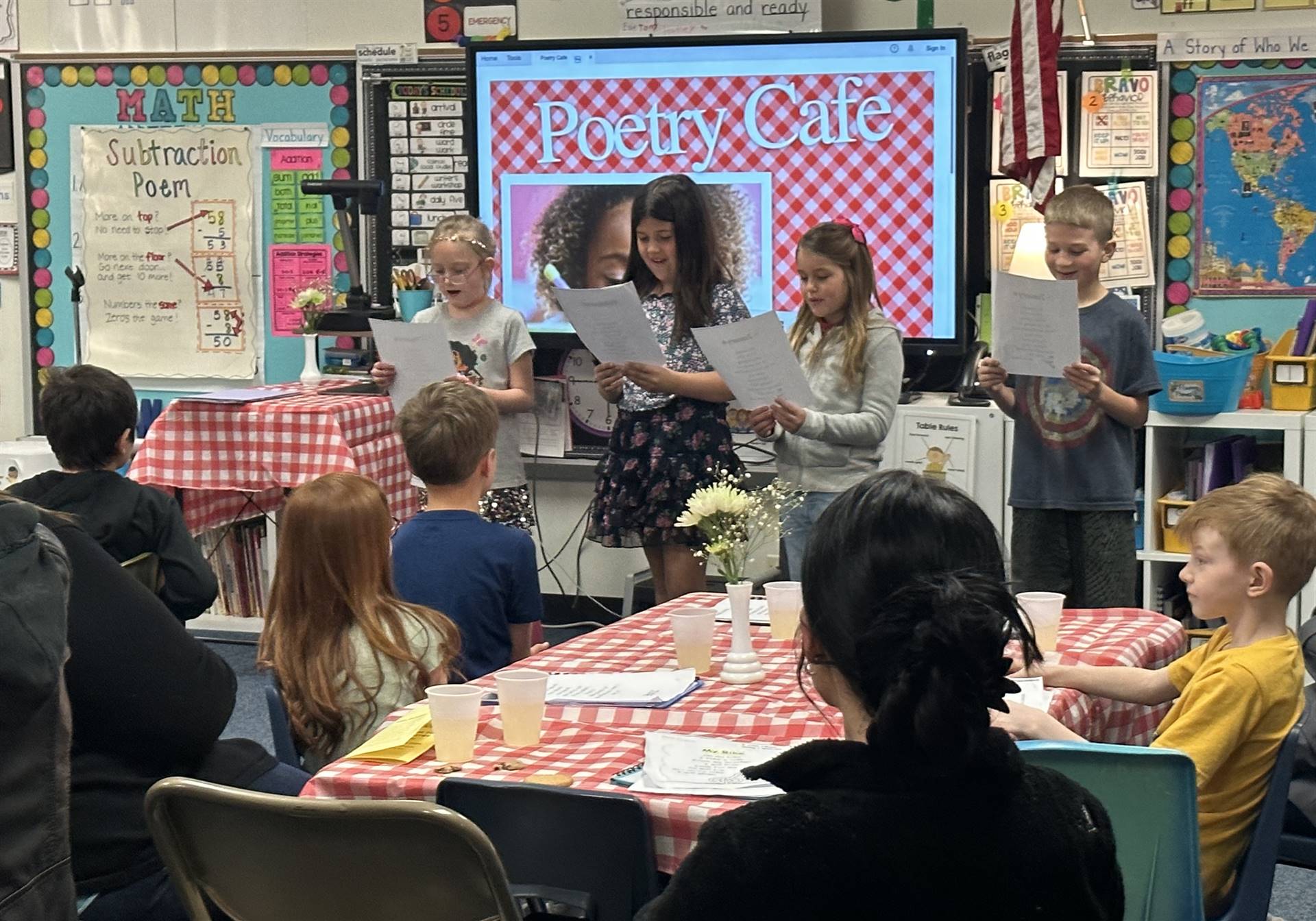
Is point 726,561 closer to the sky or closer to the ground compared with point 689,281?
closer to the ground

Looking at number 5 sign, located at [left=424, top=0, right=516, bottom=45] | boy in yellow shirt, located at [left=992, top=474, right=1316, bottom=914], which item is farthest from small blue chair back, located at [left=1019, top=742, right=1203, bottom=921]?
number 5 sign, located at [left=424, top=0, right=516, bottom=45]

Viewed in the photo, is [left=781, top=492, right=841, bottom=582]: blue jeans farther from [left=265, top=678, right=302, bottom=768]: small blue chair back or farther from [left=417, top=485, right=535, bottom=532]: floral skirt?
[left=265, top=678, right=302, bottom=768]: small blue chair back

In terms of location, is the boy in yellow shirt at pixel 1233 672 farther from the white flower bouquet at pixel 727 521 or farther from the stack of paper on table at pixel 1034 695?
the white flower bouquet at pixel 727 521

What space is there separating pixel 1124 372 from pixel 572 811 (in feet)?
7.27

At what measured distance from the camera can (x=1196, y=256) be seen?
4.89 meters

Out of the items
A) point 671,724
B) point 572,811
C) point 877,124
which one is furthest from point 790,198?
point 572,811

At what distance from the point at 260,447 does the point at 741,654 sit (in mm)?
2615

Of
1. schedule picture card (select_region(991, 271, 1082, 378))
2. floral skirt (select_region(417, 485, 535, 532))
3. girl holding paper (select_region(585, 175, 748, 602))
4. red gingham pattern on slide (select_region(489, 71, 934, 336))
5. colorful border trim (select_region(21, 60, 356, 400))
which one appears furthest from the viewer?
colorful border trim (select_region(21, 60, 356, 400))

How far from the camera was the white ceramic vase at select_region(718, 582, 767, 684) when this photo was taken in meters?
2.46

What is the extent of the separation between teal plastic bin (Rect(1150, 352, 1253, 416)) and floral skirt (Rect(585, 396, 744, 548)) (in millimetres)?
1241

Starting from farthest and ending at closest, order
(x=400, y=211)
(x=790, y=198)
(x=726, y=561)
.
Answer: (x=400, y=211) < (x=790, y=198) < (x=726, y=561)

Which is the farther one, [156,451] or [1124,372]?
[156,451]

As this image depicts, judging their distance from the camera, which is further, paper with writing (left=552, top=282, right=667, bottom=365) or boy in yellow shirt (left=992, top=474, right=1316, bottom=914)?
paper with writing (left=552, top=282, right=667, bottom=365)

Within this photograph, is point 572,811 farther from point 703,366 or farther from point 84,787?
point 703,366
